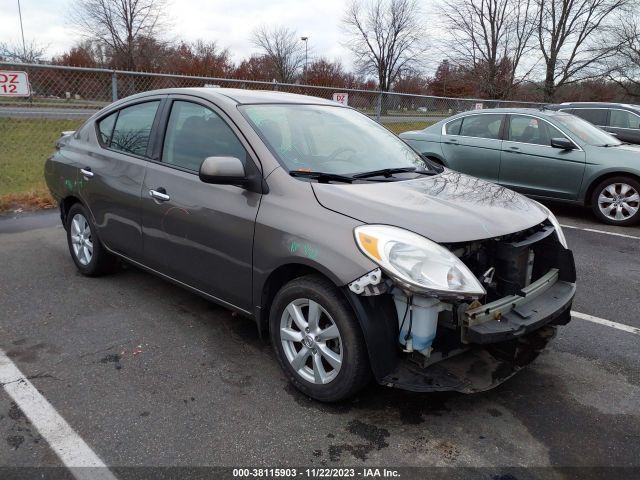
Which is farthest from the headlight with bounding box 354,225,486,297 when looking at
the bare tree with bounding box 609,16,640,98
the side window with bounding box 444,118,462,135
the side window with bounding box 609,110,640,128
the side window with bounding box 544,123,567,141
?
the bare tree with bounding box 609,16,640,98

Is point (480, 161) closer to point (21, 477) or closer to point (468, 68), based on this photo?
point (21, 477)

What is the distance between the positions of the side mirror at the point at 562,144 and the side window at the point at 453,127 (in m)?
1.62

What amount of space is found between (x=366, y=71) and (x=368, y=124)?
163 feet

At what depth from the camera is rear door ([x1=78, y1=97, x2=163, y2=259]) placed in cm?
385

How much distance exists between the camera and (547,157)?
747 centimetres

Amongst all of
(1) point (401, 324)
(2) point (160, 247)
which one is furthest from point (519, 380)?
(2) point (160, 247)

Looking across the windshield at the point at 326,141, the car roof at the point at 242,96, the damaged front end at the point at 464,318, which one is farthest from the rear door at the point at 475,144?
the damaged front end at the point at 464,318

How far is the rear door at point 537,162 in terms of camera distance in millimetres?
7332

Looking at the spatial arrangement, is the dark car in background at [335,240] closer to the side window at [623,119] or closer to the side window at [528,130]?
the side window at [528,130]

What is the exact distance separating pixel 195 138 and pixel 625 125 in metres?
10.3

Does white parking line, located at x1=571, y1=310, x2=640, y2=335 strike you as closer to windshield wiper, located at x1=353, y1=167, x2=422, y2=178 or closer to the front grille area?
the front grille area

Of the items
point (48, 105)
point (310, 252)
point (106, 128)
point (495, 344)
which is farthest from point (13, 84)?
point (495, 344)

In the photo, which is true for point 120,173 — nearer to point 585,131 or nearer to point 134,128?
point 134,128

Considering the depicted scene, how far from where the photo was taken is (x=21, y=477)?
2.25 meters
